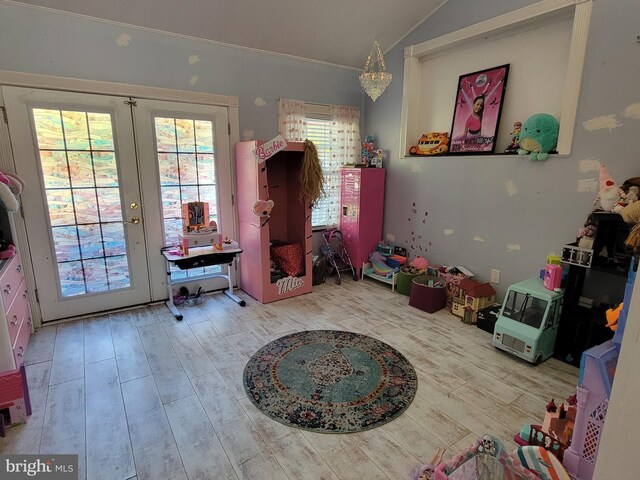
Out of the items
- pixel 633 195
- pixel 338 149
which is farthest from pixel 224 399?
pixel 338 149

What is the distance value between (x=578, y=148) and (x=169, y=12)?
3555 mm

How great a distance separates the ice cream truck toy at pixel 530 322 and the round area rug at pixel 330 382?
0.82m

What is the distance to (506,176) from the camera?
3254mm

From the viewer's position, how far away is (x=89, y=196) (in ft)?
10.5

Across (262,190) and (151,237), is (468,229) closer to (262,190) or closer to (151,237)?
A: (262,190)

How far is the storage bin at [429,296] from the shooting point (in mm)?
3568

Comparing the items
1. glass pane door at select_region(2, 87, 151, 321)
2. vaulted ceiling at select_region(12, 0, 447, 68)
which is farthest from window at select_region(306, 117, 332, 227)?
glass pane door at select_region(2, 87, 151, 321)

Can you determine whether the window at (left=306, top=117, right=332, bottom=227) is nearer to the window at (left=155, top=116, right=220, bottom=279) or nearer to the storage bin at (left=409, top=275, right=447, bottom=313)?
the window at (left=155, top=116, right=220, bottom=279)

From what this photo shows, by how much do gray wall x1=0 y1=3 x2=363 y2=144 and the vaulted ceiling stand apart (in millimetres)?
99

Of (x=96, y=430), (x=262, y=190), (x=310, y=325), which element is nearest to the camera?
(x=96, y=430)

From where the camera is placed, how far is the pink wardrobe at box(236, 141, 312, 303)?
3596 millimetres

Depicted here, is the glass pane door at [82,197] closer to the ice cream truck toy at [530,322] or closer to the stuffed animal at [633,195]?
the ice cream truck toy at [530,322]

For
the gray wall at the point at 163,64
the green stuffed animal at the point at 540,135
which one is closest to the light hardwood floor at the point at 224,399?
the green stuffed animal at the point at 540,135

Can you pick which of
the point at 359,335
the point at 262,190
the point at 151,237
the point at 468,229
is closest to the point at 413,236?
the point at 468,229
